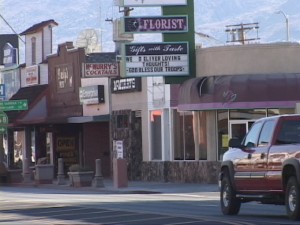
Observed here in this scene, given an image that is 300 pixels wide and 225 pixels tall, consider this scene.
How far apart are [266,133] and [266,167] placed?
732 mm

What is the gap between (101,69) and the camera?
44.6 metres

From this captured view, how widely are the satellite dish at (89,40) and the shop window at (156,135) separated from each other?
12.7 meters

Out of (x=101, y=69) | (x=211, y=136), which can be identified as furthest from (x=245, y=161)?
(x=101, y=69)

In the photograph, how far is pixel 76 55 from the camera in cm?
5066

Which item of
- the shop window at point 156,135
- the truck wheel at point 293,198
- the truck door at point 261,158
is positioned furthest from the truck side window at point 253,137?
the shop window at point 156,135

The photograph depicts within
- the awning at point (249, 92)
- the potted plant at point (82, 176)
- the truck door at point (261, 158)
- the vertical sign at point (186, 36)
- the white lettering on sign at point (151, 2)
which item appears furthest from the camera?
the white lettering on sign at point (151, 2)

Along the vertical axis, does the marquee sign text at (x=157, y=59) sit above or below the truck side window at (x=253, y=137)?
above

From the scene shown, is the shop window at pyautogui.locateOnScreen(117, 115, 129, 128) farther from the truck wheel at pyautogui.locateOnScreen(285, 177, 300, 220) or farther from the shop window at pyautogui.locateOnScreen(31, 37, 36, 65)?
the truck wheel at pyautogui.locateOnScreen(285, 177, 300, 220)

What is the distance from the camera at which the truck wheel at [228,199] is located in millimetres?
19766

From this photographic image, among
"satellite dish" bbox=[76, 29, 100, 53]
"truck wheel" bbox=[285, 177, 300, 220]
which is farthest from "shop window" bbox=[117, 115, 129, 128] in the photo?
"truck wheel" bbox=[285, 177, 300, 220]

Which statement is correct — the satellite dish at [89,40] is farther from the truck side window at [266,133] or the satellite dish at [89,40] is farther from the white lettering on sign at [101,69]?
the truck side window at [266,133]

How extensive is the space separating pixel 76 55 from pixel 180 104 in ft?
42.4

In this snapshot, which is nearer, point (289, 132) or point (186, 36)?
point (289, 132)

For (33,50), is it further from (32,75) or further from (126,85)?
(126,85)
